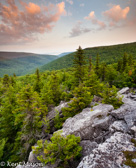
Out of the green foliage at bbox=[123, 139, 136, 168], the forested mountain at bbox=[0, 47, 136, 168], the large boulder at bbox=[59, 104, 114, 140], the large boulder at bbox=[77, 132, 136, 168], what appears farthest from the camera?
the large boulder at bbox=[59, 104, 114, 140]

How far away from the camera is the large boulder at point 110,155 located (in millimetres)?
4176

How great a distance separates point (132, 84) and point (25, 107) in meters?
22.8

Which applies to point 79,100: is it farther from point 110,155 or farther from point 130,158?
point 130,158

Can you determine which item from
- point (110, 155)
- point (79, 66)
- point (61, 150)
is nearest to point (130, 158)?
point (110, 155)

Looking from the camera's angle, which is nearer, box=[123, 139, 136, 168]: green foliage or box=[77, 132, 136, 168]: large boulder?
box=[123, 139, 136, 168]: green foliage

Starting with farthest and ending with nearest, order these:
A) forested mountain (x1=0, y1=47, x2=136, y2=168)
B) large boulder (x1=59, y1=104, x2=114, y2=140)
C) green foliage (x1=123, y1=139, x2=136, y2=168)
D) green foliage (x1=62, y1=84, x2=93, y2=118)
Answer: green foliage (x1=62, y1=84, x2=93, y2=118), large boulder (x1=59, y1=104, x2=114, y2=140), forested mountain (x1=0, y1=47, x2=136, y2=168), green foliage (x1=123, y1=139, x2=136, y2=168)

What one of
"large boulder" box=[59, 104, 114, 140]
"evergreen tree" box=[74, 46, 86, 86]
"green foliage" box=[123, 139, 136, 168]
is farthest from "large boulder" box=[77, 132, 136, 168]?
"evergreen tree" box=[74, 46, 86, 86]

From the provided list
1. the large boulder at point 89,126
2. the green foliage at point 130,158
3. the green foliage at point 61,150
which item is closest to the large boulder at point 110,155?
the green foliage at point 130,158

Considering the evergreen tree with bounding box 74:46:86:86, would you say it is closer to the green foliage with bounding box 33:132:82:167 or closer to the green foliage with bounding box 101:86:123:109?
the green foliage with bounding box 101:86:123:109

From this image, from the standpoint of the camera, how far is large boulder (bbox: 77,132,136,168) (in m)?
4.18

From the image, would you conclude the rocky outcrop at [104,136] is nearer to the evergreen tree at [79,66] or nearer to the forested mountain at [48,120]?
the forested mountain at [48,120]

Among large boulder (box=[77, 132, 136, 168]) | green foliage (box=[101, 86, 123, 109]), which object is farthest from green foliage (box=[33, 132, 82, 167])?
green foliage (box=[101, 86, 123, 109])

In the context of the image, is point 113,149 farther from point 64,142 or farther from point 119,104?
point 119,104

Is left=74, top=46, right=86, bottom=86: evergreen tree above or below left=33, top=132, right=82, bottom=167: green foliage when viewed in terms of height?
above
